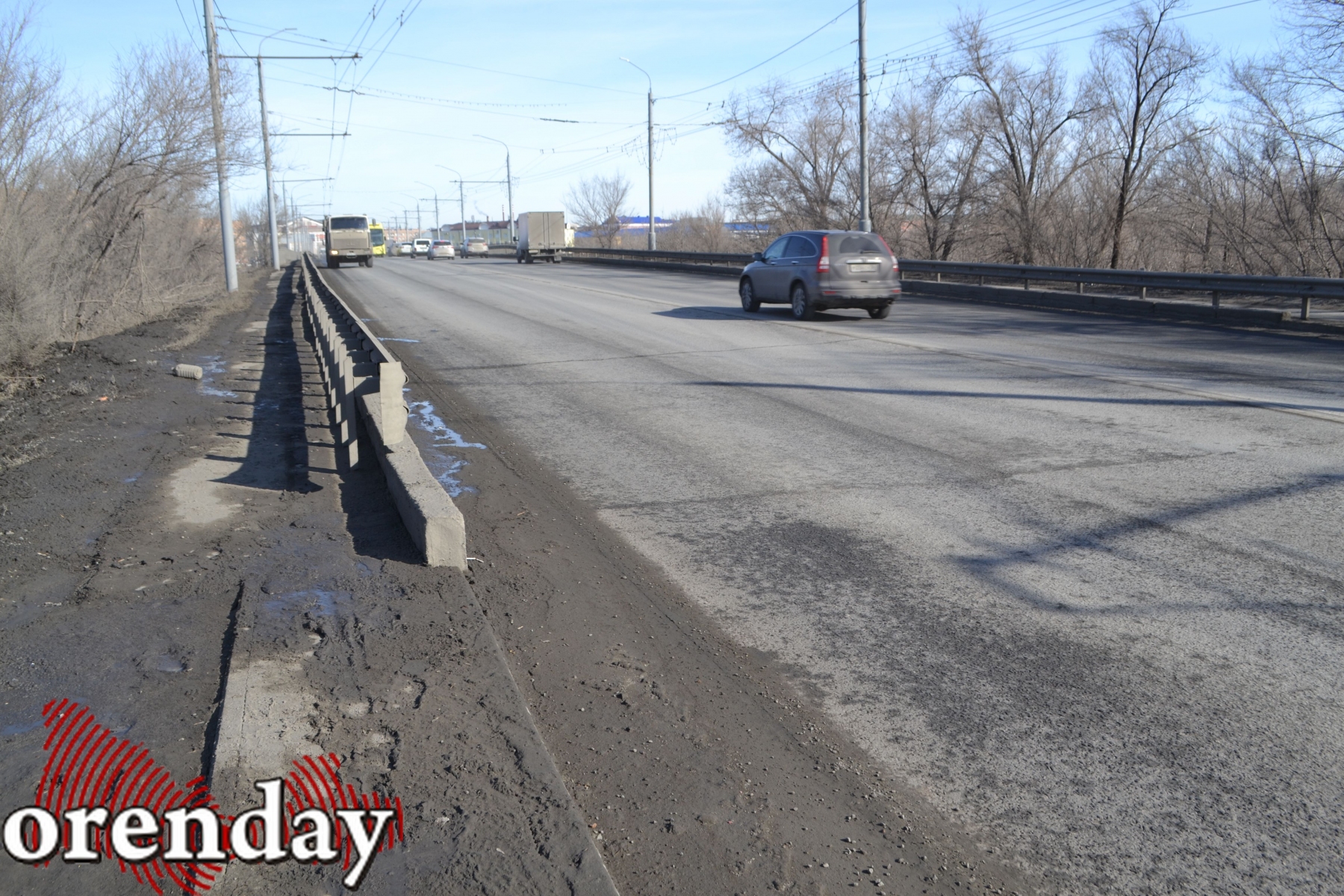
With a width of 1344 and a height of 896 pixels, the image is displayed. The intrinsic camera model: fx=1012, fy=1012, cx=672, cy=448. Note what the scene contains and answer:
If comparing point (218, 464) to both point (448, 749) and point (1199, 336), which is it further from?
point (1199, 336)

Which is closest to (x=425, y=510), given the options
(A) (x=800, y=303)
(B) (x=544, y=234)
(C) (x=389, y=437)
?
(C) (x=389, y=437)

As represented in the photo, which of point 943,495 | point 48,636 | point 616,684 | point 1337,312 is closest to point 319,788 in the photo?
point 616,684

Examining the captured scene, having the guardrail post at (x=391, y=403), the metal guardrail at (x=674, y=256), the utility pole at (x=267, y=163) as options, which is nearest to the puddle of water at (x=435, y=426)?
the guardrail post at (x=391, y=403)

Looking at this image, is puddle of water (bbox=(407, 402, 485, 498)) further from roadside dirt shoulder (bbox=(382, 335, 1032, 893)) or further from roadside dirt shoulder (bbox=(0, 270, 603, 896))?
roadside dirt shoulder (bbox=(382, 335, 1032, 893))

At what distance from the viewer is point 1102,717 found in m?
3.69

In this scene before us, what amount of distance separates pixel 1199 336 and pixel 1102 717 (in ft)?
44.6

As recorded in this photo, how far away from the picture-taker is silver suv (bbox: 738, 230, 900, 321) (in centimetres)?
1856

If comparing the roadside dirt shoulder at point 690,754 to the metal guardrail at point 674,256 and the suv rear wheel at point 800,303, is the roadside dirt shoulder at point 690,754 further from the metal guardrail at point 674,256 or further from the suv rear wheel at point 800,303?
the metal guardrail at point 674,256

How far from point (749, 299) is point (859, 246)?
2.81 m

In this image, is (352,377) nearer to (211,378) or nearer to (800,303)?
(211,378)

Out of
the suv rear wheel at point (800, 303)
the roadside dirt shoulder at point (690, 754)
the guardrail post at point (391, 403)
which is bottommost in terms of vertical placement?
the roadside dirt shoulder at point (690, 754)

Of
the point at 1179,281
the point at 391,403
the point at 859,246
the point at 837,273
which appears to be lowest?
the point at 391,403

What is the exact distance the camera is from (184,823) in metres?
2.99

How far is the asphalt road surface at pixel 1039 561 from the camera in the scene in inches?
126
